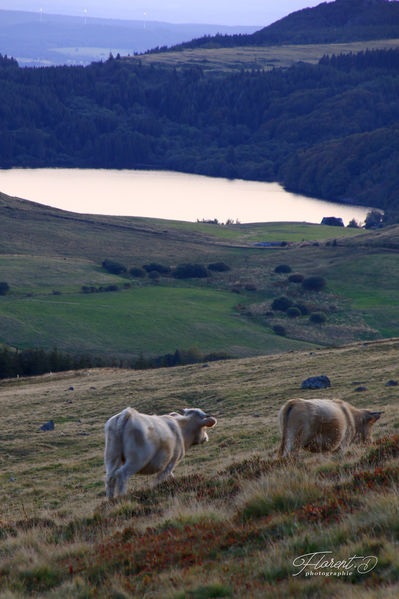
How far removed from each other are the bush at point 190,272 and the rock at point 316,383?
72.3 meters

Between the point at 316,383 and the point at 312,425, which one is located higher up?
the point at 312,425

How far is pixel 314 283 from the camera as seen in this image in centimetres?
9044

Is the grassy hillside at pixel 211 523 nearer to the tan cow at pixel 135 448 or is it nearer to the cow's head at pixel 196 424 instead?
the tan cow at pixel 135 448

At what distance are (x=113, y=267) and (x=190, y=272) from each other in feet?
33.1

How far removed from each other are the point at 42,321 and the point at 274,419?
53.3 metres

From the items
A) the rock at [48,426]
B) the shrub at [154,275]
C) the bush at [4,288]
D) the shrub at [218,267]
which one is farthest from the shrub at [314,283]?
the rock at [48,426]

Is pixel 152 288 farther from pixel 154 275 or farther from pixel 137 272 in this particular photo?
pixel 137 272

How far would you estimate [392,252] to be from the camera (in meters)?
101

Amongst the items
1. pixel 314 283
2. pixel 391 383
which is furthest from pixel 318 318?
pixel 391 383

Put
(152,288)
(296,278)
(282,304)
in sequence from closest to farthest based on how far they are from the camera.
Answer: (282,304)
(152,288)
(296,278)

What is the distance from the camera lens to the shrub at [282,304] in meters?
81.1

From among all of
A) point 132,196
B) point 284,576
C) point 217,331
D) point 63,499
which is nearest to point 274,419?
point 63,499

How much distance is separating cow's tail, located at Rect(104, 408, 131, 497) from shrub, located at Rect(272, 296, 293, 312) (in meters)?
69.1

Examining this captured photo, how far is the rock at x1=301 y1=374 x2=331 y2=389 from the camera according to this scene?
24.3 metres
